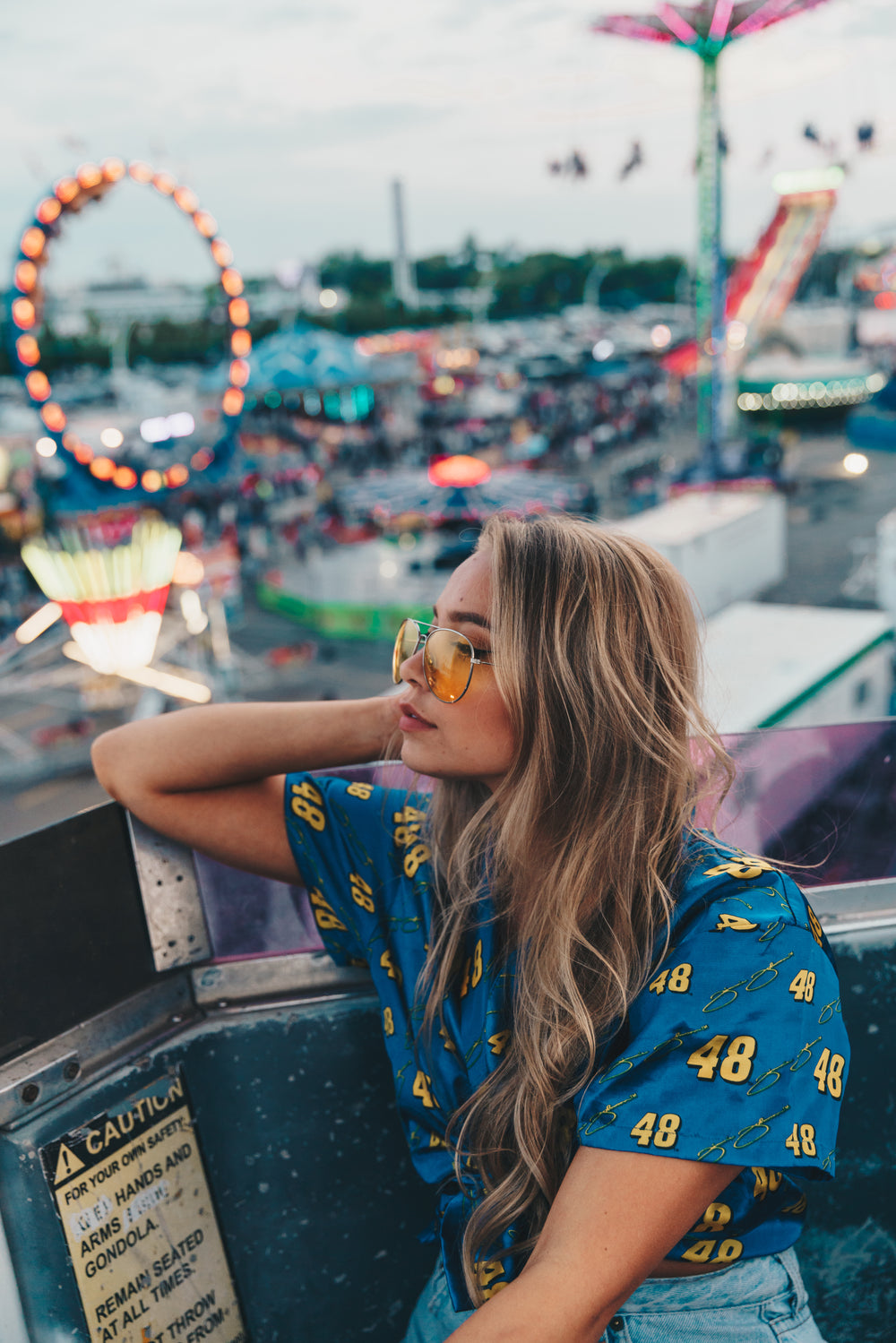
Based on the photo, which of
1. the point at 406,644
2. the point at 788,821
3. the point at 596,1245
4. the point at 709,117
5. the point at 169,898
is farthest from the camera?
the point at 709,117

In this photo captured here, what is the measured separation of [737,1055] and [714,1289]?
1.36 feet

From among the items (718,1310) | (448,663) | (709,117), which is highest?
(709,117)

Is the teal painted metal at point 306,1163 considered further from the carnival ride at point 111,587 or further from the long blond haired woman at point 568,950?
the carnival ride at point 111,587

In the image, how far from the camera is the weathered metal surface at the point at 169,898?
173 cm

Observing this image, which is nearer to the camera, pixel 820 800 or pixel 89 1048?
pixel 89 1048

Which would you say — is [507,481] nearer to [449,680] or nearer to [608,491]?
[608,491]

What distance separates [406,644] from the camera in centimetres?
163

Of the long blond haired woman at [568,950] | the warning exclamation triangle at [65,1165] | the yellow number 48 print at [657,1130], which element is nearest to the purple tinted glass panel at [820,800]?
the long blond haired woman at [568,950]

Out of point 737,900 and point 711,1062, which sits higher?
point 737,900

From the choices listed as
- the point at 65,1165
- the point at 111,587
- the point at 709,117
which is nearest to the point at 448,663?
the point at 65,1165

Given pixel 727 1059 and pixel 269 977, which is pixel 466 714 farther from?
pixel 269 977

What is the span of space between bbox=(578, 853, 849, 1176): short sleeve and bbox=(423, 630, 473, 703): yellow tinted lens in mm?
441

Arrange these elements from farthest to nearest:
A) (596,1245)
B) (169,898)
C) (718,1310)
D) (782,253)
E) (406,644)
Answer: (782,253), (169,898), (406,644), (718,1310), (596,1245)

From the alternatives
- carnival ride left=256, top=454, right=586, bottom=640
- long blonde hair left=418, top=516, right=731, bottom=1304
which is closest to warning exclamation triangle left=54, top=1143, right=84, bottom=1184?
long blonde hair left=418, top=516, right=731, bottom=1304
